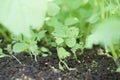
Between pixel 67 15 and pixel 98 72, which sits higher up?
pixel 67 15

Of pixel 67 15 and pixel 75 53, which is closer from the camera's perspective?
pixel 75 53

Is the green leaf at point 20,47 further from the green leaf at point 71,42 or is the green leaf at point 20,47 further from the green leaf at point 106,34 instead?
the green leaf at point 106,34

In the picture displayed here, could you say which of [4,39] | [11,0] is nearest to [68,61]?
[4,39]

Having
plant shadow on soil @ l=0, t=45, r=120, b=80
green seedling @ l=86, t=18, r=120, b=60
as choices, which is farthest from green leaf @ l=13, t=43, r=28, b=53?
green seedling @ l=86, t=18, r=120, b=60

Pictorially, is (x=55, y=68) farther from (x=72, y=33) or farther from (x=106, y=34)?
(x=106, y=34)

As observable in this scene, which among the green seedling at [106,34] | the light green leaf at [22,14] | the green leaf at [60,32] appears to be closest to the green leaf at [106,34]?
the green seedling at [106,34]

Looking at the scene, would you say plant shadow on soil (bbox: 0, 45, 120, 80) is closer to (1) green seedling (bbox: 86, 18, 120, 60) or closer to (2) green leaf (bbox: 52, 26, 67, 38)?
(2) green leaf (bbox: 52, 26, 67, 38)

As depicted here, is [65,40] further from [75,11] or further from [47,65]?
[75,11]
